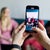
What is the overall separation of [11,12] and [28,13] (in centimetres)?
153

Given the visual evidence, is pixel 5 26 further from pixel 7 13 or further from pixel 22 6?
pixel 22 6

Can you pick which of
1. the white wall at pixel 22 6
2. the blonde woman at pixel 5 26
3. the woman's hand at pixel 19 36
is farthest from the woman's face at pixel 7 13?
the woman's hand at pixel 19 36

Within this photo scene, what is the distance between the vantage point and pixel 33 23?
1.12 metres

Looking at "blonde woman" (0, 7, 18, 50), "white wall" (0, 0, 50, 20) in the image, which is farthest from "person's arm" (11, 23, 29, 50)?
"white wall" (0, 0, 50, 20)

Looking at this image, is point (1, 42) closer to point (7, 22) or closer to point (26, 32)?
point (7, 22)

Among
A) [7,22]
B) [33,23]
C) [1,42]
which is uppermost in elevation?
[33,23]

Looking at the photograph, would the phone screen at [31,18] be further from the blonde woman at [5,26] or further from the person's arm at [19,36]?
the blonde woman at [5,26]

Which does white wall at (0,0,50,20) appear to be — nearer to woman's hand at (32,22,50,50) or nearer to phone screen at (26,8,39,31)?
phone screen at (26,8,39,31)

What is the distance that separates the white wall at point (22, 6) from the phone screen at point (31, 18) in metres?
1.44

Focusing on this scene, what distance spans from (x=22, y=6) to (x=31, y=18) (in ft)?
4.94

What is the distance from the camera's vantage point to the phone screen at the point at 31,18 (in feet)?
3.60

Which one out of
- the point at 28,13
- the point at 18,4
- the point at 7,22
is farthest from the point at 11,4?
the point at 28,13

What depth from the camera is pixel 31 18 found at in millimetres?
1152

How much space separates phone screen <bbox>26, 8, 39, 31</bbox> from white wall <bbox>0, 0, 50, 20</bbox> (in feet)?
4.72
